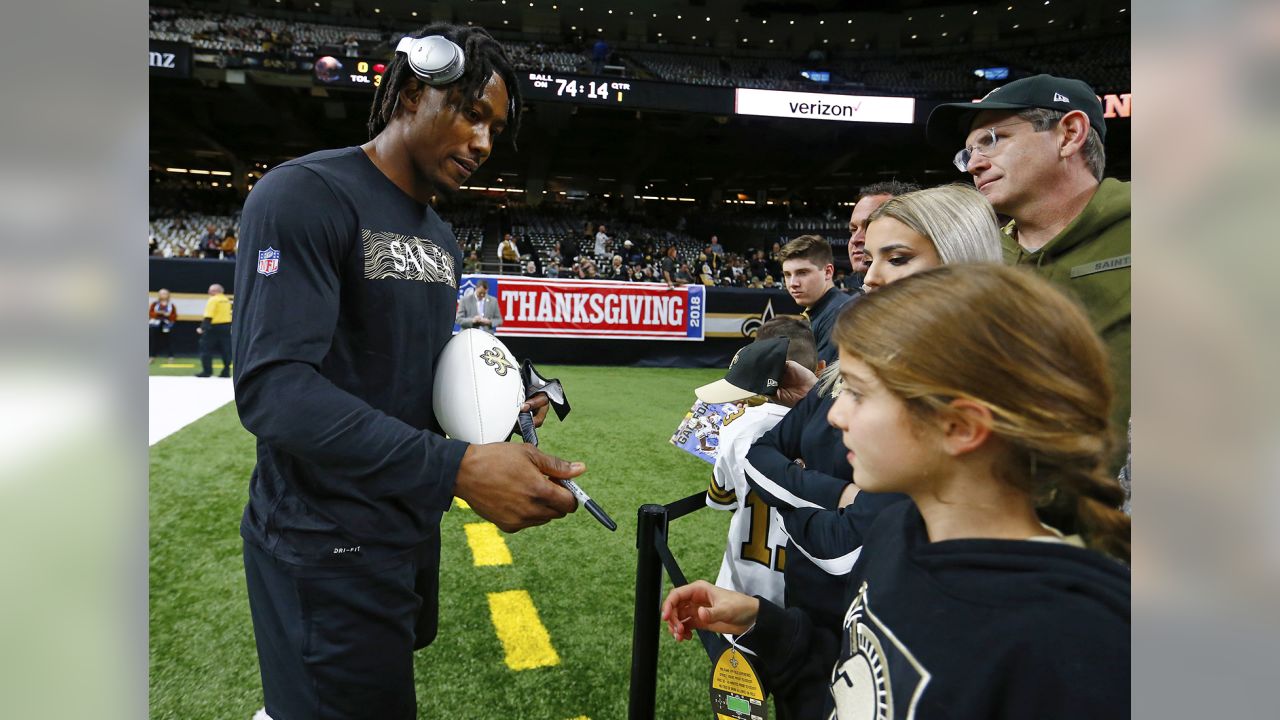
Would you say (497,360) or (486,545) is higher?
(497,360)

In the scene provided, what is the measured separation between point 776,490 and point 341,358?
99 centimetres

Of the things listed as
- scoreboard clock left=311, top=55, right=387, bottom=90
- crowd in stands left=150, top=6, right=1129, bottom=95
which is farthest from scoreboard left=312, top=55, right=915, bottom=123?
scoreboard clock left=311, top=55, right=387, bottom=90

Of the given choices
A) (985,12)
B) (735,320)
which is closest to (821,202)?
(985,12)

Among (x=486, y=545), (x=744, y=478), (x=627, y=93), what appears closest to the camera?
(x=744, y=478)

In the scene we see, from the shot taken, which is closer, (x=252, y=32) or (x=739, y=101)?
(x=739, y=101)

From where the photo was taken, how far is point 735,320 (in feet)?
42.3

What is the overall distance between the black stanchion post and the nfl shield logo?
3.24ft

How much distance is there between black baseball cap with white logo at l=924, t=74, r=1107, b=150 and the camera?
4.71 feet

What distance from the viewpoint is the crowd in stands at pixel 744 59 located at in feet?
69.9

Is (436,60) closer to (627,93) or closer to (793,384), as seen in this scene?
(793,384)

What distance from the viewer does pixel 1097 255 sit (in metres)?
1.37

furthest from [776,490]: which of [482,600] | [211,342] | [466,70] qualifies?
[211,342]
